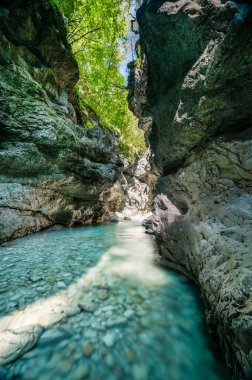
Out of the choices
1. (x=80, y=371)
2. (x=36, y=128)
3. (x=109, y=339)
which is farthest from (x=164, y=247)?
(x=36, y=128)

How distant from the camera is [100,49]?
1120cm

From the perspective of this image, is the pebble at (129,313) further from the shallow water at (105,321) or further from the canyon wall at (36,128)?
the canyon wall at (36,128)

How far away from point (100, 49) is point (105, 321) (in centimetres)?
1343

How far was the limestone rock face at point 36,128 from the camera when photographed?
632cm

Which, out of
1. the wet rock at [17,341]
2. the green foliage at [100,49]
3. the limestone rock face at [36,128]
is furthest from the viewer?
the green foliage at [100,49]

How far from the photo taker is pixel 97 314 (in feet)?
7.83

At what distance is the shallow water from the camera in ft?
5.60

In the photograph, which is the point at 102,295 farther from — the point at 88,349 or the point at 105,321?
the point at 88,349

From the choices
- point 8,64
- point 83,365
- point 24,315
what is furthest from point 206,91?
point 8,64

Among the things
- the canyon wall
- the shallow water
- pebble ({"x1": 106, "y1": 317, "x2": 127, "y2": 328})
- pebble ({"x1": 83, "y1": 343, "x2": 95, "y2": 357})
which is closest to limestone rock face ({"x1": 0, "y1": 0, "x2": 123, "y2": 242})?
the canyon wall

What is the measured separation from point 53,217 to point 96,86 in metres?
9.10

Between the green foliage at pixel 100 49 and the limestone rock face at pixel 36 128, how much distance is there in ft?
8.12

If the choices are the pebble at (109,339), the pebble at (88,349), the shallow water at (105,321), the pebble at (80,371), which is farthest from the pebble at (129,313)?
the pebble at (80,371)

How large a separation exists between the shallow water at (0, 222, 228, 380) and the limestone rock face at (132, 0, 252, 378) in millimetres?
362
